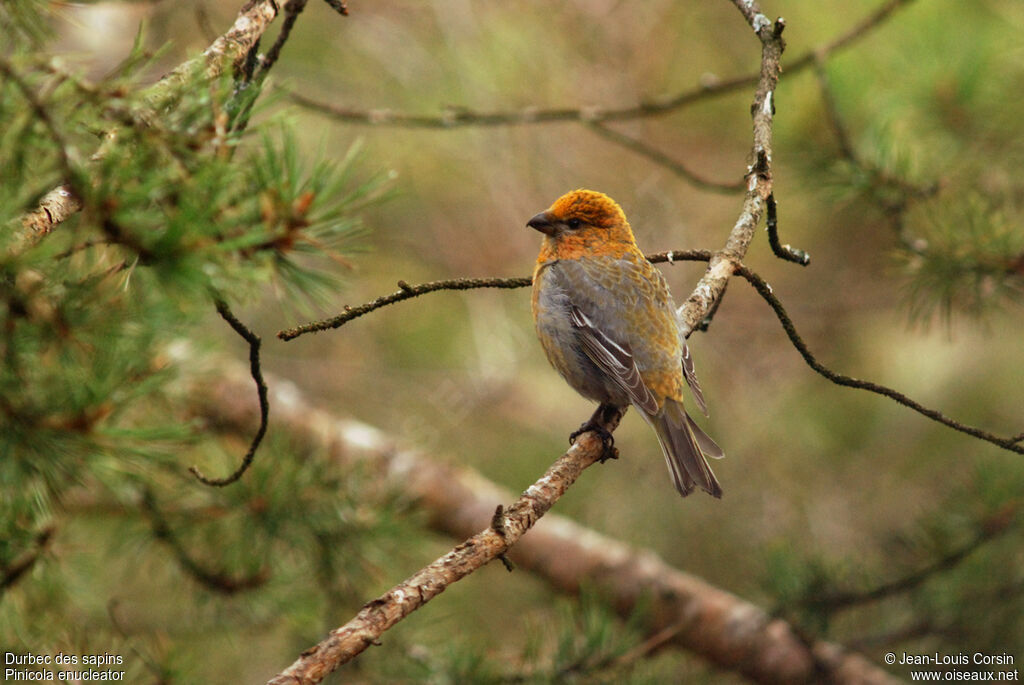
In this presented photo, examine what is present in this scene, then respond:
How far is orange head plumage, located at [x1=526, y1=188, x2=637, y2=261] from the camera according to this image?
4.91m

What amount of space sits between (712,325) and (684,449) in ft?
9.18

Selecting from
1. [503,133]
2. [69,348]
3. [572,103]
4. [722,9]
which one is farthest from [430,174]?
[69,348]

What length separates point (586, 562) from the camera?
484cm

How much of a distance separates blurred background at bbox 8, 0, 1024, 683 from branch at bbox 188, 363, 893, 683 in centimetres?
15

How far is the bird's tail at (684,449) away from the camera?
390 centimetres

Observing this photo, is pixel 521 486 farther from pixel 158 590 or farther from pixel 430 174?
pixel 430 174

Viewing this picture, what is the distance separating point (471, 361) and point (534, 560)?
1965 mm

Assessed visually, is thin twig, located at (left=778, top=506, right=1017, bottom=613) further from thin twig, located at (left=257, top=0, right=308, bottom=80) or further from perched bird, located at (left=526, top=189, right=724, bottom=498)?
thin twig, located at (left=257, top=0, right=308, bottom=80)

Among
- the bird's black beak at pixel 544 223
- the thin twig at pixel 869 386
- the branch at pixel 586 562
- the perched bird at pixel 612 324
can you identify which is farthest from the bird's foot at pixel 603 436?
the bird's black beak at pixel 544 223

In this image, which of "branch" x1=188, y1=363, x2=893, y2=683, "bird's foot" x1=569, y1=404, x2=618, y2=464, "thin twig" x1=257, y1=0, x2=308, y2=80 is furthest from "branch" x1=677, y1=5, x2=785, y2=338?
"branch" x1=188, y1=363, x2=893, y2=683

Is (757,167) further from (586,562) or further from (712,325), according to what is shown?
(712,325)

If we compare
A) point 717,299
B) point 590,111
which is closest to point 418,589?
Answer: point 717,299

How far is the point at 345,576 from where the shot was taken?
396 cm

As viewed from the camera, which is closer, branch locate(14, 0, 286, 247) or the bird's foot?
branch locate(14, 0, 286, 247)
